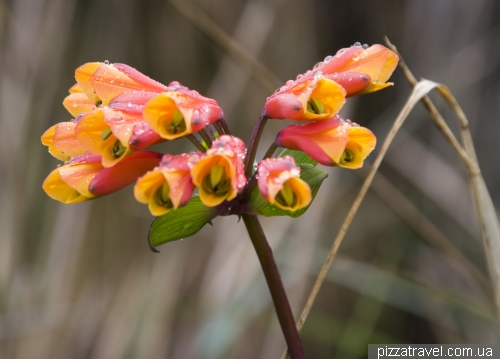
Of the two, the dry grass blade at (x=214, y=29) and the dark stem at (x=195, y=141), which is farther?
the dry grass blade at (x=214, y=29)

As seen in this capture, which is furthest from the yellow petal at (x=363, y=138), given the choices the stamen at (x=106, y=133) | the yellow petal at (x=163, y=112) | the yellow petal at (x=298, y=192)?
the stamen at (x=106, y=133)

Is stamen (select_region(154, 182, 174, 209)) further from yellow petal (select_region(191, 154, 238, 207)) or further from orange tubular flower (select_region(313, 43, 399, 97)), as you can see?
orange tubular flower (select_region(313, 43, 399, 97))

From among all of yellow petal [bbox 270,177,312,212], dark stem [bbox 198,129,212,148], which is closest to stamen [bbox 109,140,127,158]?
dark stem [bbox 198,129,212,148]

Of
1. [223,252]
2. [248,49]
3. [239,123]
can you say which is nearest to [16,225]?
[223,252]

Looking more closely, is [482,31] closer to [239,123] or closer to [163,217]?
[239,123]

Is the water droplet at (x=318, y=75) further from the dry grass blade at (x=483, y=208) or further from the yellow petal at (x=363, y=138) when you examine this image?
the dry grass blade at (x=483, y=208)
